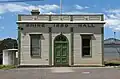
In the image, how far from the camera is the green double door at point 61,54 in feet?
115

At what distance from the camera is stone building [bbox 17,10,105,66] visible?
115 ft

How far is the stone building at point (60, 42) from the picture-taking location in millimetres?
34906

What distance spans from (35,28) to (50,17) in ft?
6.33

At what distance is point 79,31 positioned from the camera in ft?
115

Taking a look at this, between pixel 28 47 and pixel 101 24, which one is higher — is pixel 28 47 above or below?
below

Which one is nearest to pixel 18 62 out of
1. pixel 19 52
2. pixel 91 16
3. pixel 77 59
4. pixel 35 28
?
pixel 19 52

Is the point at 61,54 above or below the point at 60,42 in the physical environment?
below

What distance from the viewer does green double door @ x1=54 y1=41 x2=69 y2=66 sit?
35.0 meters

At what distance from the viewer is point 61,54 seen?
3516 cm

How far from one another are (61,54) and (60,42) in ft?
4.10

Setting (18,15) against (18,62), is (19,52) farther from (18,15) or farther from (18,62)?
(18,15)

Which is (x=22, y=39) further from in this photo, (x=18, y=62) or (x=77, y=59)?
(x=77, y=59)

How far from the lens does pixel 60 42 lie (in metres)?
35.1

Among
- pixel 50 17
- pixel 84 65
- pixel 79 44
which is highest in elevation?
pixel 50 17
